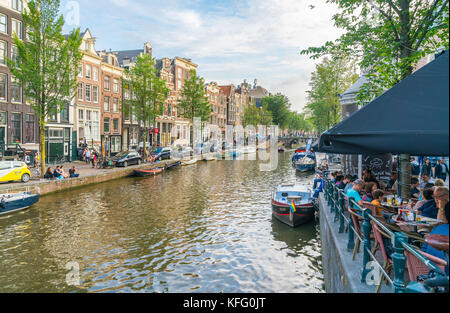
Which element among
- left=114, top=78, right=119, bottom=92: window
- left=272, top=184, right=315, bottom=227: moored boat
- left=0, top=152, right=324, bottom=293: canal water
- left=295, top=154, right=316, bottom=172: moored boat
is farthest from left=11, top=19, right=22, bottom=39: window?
left=295, top=154, right=316, bottom=172: moored boat

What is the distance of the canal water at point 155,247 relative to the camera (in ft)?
31.4

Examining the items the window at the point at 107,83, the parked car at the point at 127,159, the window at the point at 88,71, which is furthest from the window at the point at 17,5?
the parked car at the point at 127,159

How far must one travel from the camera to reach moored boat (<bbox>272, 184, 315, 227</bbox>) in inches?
575

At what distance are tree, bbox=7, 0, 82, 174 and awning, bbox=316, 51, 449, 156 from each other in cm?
2300

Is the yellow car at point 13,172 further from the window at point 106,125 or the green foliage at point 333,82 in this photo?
the green foliage at point 333,82

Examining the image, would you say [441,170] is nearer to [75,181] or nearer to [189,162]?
[75,181]

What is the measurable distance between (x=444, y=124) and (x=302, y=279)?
24.6 feet

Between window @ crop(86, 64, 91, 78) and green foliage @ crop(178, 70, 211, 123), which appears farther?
green foliage @ crop(178, 70, 211, 123)

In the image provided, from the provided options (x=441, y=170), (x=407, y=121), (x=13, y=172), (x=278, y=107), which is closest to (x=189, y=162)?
(x=13, y=172)

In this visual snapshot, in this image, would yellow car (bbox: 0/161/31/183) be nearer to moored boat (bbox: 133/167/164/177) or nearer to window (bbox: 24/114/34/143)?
moored boat (bbox: 133/167/164/177)

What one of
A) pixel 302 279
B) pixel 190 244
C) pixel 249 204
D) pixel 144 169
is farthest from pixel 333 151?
pixel 144 169

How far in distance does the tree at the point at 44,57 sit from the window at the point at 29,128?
823cm
